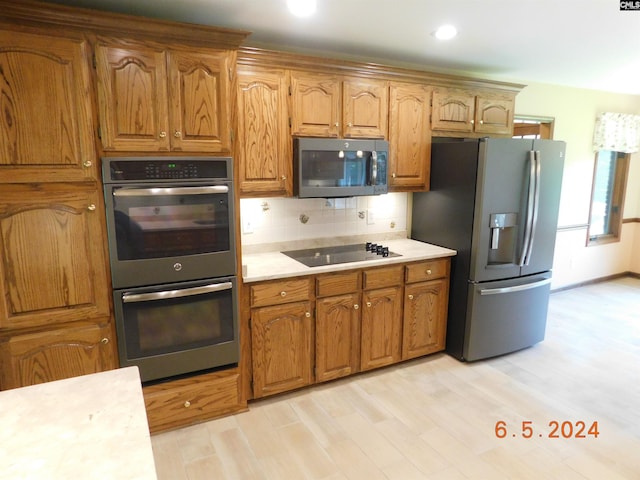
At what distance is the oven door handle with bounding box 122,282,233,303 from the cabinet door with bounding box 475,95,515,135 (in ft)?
8.50

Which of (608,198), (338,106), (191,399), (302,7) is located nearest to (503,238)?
(338,106)

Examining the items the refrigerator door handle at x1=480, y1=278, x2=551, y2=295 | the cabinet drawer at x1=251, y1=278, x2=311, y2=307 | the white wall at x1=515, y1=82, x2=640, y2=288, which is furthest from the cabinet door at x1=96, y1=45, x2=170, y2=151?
the white wall at x1=515, y1=82, x2=640, y2=288

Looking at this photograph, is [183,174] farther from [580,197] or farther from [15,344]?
[580,197]

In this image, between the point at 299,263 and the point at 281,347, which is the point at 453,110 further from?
the point at 281,347

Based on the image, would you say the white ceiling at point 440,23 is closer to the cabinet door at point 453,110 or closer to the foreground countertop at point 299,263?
the cabinet door at point 453,110

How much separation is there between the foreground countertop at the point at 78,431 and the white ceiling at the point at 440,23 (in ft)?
6.51

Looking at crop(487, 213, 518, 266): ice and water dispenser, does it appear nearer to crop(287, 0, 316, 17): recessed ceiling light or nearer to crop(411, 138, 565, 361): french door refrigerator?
crop(411, 138, 565, 361): french door refrigerator

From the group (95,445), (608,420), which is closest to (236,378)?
(95,445)

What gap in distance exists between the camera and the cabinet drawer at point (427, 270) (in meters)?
3.11

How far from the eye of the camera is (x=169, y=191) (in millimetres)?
2180

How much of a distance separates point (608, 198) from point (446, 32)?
4.28 meters

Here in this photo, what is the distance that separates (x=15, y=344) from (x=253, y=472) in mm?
1362

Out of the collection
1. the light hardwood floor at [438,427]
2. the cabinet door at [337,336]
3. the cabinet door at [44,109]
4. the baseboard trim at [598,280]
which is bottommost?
the light hardwood floor at [438,427]

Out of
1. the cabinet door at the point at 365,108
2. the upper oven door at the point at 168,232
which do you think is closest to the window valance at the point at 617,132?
the cabinet door at the point at 365,108
